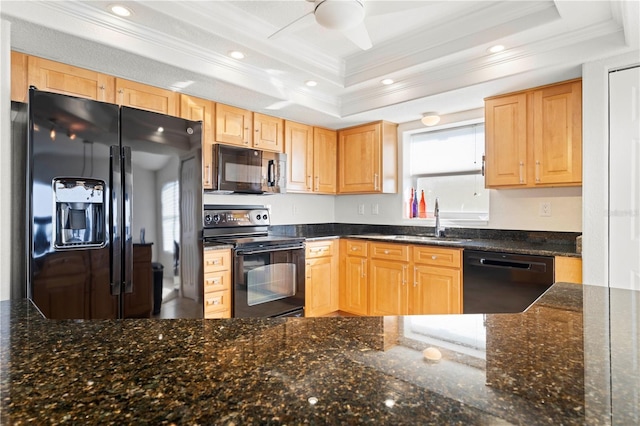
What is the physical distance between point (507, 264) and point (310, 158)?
2.30 meters

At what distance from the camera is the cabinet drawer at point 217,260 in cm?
283

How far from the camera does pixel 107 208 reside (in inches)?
84.1

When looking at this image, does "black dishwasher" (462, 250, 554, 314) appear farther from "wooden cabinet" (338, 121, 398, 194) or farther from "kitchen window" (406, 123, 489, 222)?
"wooden cabinet" (338, 121, 398, 194)

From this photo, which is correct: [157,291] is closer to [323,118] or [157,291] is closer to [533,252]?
[323,118]

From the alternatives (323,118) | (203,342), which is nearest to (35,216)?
(203,342)

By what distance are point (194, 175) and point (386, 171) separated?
7.32 ft

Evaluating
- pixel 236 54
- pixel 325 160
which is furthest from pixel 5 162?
pixel 325 160

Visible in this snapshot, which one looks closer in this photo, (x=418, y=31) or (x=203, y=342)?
(x=203, y=342)

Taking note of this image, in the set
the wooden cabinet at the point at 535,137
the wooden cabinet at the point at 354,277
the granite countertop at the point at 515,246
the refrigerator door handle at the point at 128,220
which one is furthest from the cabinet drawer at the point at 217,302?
the wooden cabinet at the point at 535,137

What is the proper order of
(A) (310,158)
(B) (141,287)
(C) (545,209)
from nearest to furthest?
(B) (141,287) → (C) (545,209) → (A) (310,158)

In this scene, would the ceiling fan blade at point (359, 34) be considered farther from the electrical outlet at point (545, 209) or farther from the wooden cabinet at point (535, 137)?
the electrical outlet at point (545, 209)

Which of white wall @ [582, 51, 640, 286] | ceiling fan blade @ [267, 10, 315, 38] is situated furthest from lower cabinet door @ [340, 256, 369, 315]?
ceiling fan blade @ [267, 10, 315, 38]

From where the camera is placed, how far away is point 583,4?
208 centimetres

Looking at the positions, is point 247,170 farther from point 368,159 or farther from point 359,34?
point 359,34
